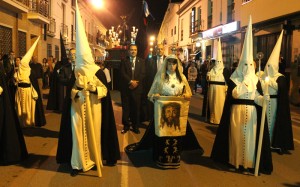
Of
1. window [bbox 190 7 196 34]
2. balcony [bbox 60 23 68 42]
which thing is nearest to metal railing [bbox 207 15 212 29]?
window [bbox 190 7 196 34]

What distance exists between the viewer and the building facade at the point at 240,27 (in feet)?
51.7

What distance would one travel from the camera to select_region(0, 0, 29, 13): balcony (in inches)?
736

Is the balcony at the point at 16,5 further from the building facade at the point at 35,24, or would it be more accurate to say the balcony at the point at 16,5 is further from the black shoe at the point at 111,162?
the black shoe at the point at 111,162

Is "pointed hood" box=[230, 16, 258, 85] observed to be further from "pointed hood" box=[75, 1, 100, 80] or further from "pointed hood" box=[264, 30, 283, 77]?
"pointed hood" box=[75, 1, 100, 80]

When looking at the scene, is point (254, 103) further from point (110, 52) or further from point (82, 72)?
Result: point (110, 52)

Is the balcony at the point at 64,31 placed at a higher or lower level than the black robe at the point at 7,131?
higher

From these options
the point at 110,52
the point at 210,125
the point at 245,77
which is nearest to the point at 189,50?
the point at 110,52

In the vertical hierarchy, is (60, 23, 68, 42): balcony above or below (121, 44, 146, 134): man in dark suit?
above

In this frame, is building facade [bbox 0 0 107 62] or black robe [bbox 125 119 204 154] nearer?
black robe [bbox 125 119 204 154]

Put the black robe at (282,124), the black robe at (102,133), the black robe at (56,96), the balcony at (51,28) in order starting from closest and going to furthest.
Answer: the black robe at (102,133), the black robe at (282,124), the black robe at (56,96), the balcony at (51,28)

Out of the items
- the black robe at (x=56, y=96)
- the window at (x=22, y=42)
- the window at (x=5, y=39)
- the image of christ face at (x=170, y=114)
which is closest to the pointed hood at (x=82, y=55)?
the image of christ face at (x=170, y=114)

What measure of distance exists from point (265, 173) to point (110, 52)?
15.6 m

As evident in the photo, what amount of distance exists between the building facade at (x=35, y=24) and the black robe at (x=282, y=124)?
847 cm

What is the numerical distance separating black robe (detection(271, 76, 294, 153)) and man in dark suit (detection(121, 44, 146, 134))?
3.24m
